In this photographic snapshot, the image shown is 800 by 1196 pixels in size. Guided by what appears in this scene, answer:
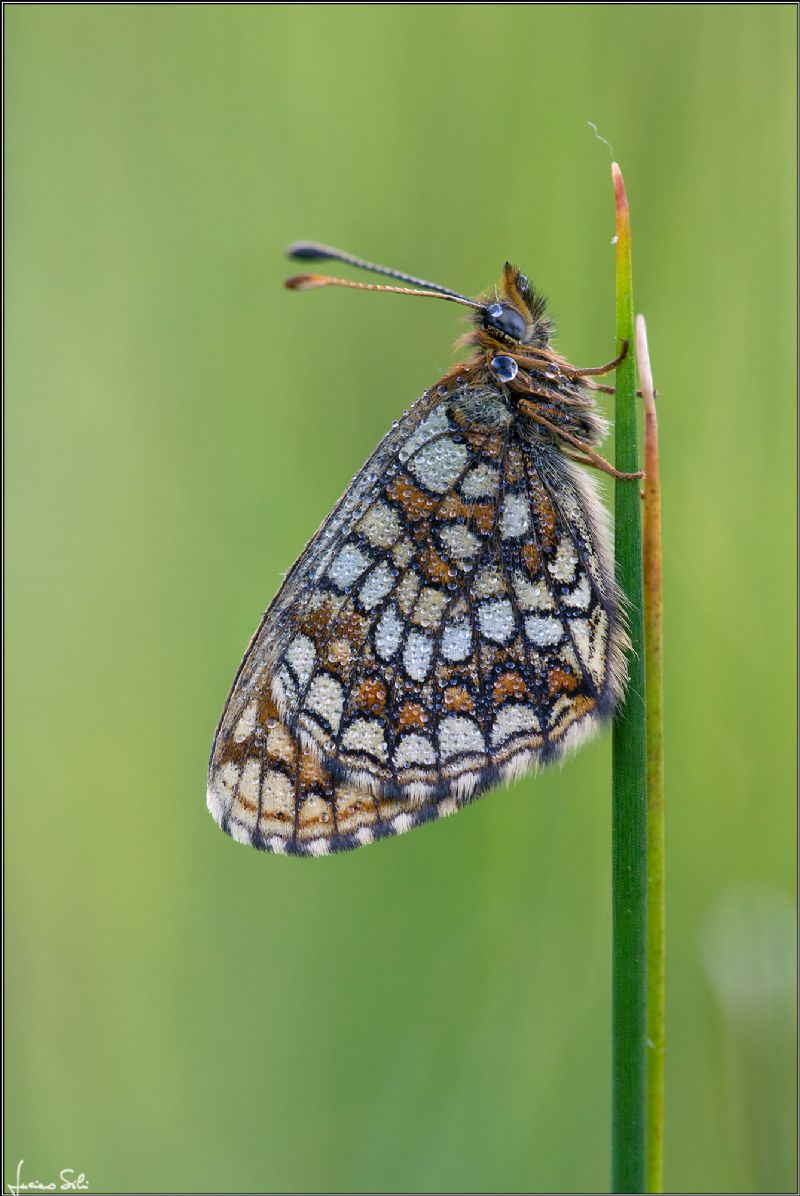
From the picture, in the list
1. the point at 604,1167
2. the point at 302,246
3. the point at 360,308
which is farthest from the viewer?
the point at 360,308

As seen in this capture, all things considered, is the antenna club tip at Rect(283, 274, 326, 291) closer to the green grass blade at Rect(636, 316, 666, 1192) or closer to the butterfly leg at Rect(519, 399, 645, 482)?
the butterfly leg at Rect(519, 399, 645, 482)

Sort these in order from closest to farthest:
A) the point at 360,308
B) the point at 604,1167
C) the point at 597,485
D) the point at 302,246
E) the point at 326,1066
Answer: the point at 302,246 → the point at 597,485 → the point at 604,1167 → the point at 326,1066 → the point at 360,308

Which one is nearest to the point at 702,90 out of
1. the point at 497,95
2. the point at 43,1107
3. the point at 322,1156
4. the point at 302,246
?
the point at 497,95

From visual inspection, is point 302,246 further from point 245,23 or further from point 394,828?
point 245,23

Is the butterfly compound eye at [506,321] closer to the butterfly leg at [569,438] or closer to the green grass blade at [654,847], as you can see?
the butterfly leg at [569,438]

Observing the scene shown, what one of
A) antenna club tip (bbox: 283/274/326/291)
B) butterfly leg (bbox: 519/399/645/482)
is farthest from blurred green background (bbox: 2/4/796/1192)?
antenna club tip (bbox: 283/274/326/291)

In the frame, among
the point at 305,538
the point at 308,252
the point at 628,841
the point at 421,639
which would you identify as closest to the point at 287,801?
the point at 421,639
